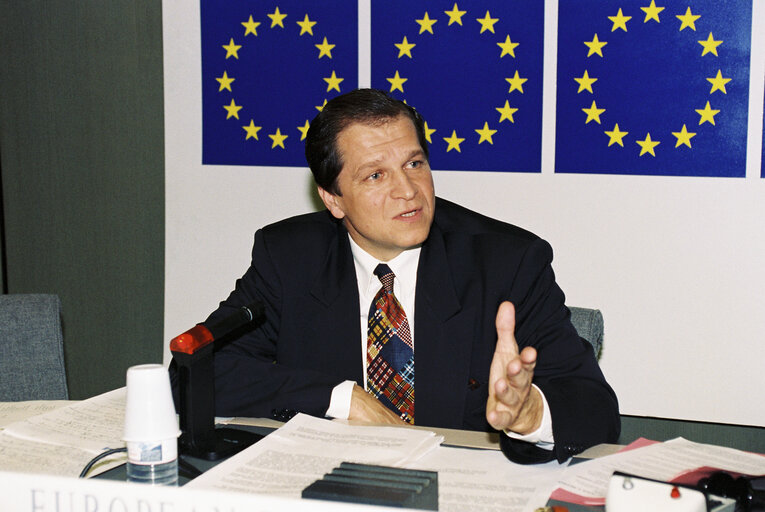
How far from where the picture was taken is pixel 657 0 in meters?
2.74

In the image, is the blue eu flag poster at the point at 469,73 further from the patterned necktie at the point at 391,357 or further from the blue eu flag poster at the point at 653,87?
the patterned necktie at the point at 391,357

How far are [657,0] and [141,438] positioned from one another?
229cm

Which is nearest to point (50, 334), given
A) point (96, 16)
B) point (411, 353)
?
point (411, 353)

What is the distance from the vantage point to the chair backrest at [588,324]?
6.68ft

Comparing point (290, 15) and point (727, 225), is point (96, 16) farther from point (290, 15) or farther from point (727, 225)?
point (727, 225)

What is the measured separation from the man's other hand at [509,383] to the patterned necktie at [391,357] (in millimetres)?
521

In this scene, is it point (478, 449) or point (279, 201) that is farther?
point (279, 201)

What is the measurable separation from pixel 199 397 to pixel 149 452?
337 mm

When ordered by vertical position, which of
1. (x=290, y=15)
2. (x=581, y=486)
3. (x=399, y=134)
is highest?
(x=290, y=15)

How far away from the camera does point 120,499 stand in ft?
3.20

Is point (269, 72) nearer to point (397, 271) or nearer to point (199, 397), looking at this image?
point (397, 271)

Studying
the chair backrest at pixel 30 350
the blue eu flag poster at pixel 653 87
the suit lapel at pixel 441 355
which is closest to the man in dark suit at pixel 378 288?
the suit lapel at pixel 441 355

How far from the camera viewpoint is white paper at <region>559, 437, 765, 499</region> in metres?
1.31

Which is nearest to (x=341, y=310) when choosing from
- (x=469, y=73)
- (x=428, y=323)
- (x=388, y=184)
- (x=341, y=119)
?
(x=428, y=323)
